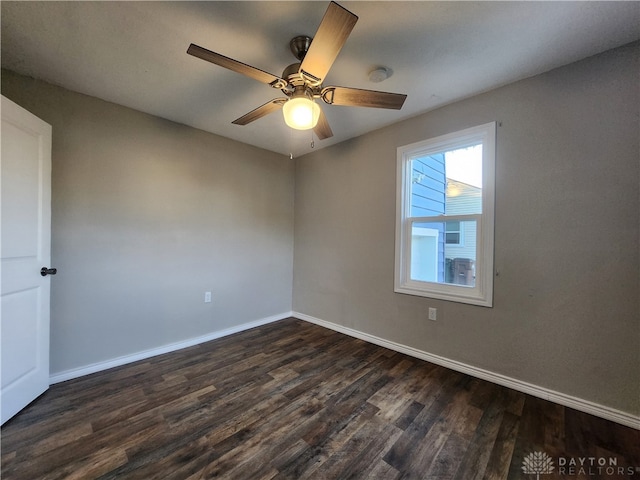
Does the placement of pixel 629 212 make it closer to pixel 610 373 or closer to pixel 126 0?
pixel 610 373

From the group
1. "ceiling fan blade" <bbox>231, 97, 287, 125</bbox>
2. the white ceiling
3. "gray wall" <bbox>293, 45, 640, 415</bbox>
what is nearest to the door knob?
the white ceiling

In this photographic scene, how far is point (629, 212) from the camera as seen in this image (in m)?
1.64

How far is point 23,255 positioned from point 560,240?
3.83 meters

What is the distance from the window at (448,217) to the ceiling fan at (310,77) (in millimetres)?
1072

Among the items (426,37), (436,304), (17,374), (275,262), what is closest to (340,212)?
(275,262)

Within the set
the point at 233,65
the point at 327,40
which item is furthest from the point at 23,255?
the point at 327,40

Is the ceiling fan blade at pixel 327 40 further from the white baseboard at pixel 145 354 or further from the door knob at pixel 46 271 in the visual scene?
the white baseboard at pixel 145 354

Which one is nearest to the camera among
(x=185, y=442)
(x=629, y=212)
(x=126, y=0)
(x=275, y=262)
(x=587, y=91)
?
(x=126, y=0)

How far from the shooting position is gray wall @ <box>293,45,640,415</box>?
166 centimetres

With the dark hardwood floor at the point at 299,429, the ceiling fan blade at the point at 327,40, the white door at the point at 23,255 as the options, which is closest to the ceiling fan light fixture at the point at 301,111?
the ceiling fan blade at the point at 327,40

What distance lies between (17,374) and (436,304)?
3.30 meters

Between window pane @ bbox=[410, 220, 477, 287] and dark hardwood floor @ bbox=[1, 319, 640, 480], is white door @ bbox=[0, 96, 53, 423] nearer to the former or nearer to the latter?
dark hardwood floor @ bbox=[1, 319, 640, 480]

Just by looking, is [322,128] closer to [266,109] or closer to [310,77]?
[266,109]

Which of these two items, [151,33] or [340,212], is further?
[340,212]
